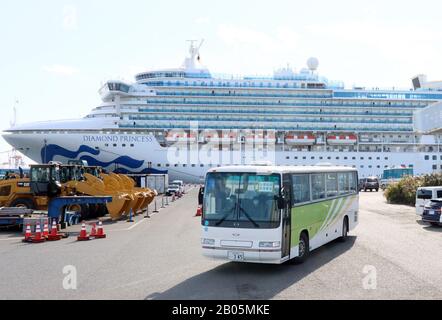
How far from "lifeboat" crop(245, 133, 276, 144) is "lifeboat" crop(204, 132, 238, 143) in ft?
5.99

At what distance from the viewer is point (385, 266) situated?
10.2 metres

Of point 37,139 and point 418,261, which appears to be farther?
point 37,139

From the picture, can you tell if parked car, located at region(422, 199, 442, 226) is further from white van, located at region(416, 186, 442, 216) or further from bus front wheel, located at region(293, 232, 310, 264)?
bus front wheel, located at region(293, 232, 310, 264)

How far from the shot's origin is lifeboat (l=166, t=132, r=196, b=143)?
2270 inches

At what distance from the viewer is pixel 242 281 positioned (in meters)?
9.09

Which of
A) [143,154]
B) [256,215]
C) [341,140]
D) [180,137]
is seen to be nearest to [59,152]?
[143,154]

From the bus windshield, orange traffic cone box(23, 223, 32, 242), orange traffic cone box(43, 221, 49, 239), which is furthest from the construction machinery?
the bus windshield

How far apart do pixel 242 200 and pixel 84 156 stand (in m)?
48.0

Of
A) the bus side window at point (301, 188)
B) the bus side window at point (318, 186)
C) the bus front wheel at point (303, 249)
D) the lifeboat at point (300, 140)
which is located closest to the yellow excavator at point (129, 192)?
the bus side window at point (318, 186)

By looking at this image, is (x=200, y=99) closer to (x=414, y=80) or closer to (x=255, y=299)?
(x=414, y=80)

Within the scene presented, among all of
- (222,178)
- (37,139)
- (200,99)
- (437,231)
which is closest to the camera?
(222,178)

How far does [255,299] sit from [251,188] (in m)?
3.02

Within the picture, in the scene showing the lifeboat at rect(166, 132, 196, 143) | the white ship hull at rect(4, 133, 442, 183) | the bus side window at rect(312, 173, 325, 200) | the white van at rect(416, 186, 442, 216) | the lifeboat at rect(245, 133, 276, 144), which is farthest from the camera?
the lifeboat at rect(245, 133, 276, 144)
